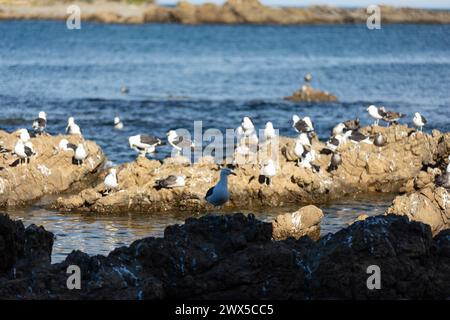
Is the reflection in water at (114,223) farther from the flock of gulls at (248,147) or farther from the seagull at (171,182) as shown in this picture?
the flock of gulls at (248,147)

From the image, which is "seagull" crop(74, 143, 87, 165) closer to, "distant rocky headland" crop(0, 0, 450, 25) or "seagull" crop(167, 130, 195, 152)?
"seagull" crop(167, 130, 195, 152)

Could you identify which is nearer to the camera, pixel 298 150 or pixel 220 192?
pixel 220 192

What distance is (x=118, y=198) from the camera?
62.1ft

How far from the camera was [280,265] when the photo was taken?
36.8ft

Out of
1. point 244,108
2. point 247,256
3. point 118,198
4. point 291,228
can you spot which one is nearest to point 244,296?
point 247,256

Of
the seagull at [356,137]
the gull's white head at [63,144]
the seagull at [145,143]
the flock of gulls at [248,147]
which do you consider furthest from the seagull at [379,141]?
the gull's white head at [63,144]

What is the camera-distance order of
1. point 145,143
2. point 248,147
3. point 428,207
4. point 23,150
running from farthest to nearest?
point 145,143 < point 248,147 < point 23,150 < point 428,207

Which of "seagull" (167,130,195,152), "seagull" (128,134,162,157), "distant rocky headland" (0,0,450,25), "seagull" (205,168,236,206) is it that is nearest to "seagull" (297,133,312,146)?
"seagull" (167,130,195,152)

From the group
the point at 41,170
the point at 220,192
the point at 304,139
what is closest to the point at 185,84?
the point at 304,139

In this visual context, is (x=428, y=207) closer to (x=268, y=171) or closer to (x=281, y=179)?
(x=268, y=171)

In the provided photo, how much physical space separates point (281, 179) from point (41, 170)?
509 centimetres

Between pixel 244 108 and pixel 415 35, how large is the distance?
6650 cm

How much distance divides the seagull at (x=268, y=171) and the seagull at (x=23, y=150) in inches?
194

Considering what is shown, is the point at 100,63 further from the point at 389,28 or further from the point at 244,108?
the point at 389,28
